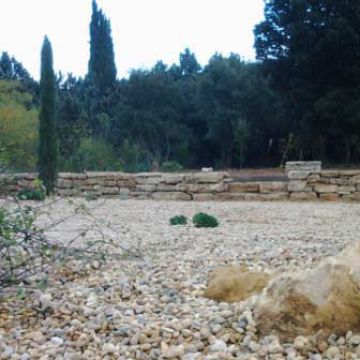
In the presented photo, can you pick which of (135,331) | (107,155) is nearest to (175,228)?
(135,331)

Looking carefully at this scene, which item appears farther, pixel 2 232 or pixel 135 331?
pixel 2 232

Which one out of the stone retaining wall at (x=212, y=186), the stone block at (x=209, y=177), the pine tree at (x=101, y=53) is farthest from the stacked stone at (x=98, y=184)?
the pine tree at (x=101, y=53)

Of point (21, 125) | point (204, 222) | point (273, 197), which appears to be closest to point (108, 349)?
point (204, 222)

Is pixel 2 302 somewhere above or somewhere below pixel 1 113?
below

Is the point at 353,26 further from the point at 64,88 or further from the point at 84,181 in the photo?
the point at 64,88

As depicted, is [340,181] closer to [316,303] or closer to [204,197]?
[204,197]

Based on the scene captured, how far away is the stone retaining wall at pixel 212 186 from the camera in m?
8.95

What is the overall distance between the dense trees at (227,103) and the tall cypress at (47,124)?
7.42 feet

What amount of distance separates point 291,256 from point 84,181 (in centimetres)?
727

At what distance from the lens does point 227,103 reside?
19469 millimetres

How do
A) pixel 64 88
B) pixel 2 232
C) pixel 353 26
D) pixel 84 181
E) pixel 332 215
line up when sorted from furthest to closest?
1. pixel 64 88
2. pixel 353 26
3. pixel 84 181
4. pixel 332 215
5. pixel 2 232

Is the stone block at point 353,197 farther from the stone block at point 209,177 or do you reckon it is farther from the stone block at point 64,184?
the stone block at point 64,184

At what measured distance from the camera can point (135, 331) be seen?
217 centimetres

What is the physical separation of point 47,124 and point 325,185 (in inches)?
212
